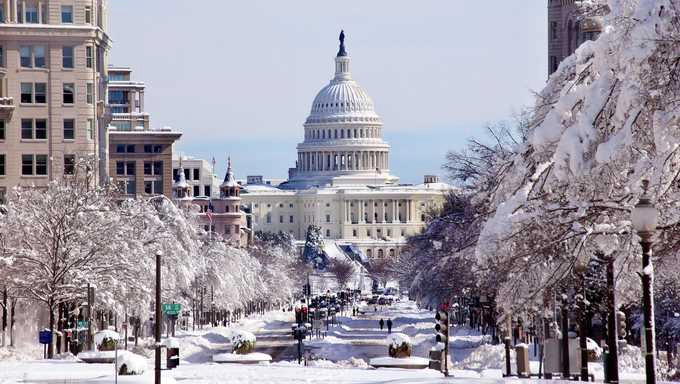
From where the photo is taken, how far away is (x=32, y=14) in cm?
10425

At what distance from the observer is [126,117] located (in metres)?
167

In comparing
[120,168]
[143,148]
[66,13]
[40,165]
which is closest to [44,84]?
[66,13]

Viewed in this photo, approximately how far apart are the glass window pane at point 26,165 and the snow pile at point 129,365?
61344 millimetres

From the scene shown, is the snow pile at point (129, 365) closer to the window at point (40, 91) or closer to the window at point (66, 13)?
the window at point (40, 91)

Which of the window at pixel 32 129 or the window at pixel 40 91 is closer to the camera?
the window at pixel 32 129

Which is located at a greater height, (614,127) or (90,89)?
(90,89)

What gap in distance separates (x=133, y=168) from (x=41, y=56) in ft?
176

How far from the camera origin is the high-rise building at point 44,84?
103m

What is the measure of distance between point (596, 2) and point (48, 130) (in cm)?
7587

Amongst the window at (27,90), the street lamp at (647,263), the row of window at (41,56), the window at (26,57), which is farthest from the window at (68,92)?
the street lamp at (647,263)

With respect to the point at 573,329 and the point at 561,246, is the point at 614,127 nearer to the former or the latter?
the point at 561,246

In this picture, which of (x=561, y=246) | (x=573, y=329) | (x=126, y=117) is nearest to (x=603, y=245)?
(x=561, y=246)

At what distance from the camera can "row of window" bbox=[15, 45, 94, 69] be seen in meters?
104

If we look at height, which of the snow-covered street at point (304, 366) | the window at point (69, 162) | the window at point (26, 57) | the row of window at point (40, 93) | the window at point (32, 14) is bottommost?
the snow-covered street at point (304, 366)
